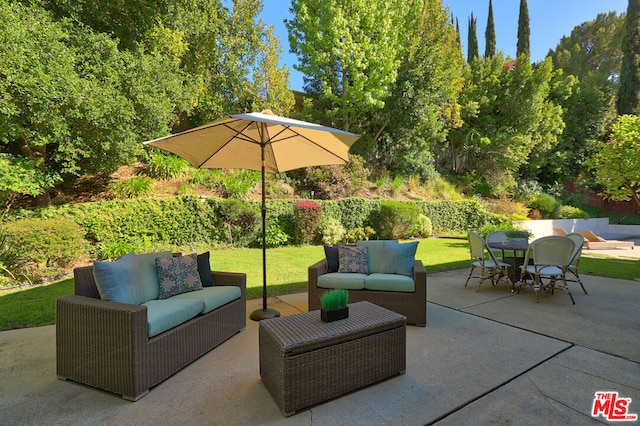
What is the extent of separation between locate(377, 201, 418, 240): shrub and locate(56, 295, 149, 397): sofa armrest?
9943mm

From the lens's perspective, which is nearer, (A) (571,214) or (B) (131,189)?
(B) (131,189)

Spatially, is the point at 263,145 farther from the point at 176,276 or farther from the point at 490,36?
the point at 490,36

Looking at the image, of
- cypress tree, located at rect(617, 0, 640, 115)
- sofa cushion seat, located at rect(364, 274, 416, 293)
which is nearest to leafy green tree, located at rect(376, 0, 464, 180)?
cypress tree, located at rect(617, 0, 640, 115)

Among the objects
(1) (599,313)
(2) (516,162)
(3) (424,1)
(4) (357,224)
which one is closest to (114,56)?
(4) (357,224)

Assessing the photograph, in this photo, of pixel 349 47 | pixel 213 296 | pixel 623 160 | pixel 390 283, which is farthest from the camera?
pixel 349 47

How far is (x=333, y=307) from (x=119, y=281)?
1.89 m

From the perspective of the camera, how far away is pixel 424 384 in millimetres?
2381

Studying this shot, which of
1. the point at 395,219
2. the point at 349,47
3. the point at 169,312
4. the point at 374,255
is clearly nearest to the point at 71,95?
the point at 169,312

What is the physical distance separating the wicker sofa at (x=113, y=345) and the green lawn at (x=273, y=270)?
176cm

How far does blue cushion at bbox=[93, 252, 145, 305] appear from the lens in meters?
2.56

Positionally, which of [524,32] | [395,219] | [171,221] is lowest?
[395,219]

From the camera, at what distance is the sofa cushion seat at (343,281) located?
382cm

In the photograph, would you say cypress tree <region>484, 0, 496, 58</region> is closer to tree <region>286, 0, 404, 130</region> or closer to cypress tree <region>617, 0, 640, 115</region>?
cypress tree <region>617, 0, 640, 115</region>

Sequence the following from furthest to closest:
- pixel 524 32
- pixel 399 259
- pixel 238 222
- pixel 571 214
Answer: pixel 524 32
pixel 571 214
pixel 238 222
pixel 399 259
